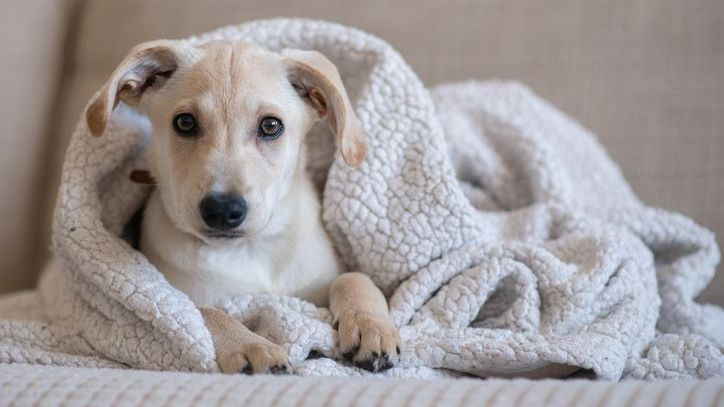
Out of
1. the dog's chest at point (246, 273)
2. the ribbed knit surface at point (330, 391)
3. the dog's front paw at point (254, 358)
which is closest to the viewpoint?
the ribbed knit surface at point (330, 391)

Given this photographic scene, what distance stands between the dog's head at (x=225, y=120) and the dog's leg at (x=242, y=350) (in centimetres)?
18

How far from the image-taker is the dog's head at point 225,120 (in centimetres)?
147

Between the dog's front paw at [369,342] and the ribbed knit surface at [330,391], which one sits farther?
the dog's front paw at [369,342]

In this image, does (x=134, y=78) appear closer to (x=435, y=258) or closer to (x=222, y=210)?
(x=222, y=210)

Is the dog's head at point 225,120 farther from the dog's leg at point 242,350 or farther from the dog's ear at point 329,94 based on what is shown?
the dog's leg at point 242,350

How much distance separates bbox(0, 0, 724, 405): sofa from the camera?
6.81ft

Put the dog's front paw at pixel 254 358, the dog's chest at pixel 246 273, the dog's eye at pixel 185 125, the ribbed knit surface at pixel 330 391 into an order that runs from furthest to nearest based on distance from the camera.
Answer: the dog's chest at pixel 246 273
the dog's eye at pixel 185 125
the dog's front paw at pixel 254 358
the ribbed knit surface at pixel 330 391

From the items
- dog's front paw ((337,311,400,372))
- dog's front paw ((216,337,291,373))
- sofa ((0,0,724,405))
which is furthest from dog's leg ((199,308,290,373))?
sofa ((0,0,724,405))

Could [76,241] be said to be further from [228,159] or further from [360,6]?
[360,6]

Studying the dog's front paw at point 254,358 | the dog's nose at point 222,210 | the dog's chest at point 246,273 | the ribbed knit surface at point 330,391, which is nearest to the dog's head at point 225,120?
the dog's nose at point 222,210

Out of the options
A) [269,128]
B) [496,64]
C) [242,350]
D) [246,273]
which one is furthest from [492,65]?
[242,350]

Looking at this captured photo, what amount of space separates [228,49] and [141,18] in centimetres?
87

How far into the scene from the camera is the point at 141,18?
2.37 metres

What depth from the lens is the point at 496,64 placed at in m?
2.25
